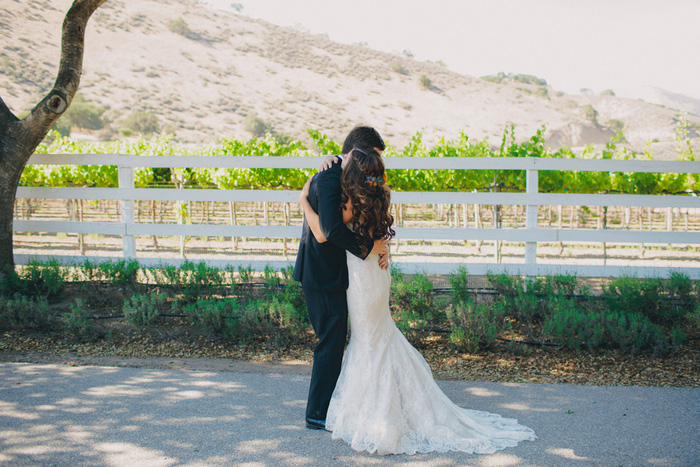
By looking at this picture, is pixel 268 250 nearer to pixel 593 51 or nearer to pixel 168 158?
pixel 168 158

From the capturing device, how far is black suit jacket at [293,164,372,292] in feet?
10.3

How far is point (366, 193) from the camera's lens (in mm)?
3100

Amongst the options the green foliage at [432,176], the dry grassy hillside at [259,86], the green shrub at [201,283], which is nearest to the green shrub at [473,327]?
the green shrub at [201,283]

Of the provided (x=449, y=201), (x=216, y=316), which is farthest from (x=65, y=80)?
(x=449, y=201)

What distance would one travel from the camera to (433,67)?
93.8 metres

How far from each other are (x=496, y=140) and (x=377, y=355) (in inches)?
2702

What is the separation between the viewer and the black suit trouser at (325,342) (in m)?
3.37

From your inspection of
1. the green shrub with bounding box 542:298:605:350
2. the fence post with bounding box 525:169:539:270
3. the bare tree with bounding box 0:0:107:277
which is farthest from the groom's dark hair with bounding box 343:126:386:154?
the bare tree with bounding box 0:0:107:277

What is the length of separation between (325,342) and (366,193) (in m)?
1.01

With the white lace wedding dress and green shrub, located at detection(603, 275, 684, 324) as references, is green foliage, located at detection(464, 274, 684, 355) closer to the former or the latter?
green shrub, located at detection(603, 275, 684, 324)

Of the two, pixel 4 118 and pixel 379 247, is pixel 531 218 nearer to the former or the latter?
pixel 379 247

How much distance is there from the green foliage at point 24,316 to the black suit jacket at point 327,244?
10.8ft

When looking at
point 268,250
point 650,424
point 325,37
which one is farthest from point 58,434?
point 325,37

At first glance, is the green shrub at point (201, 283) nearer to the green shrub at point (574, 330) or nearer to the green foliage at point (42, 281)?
the green foliage at point (42, 281)
